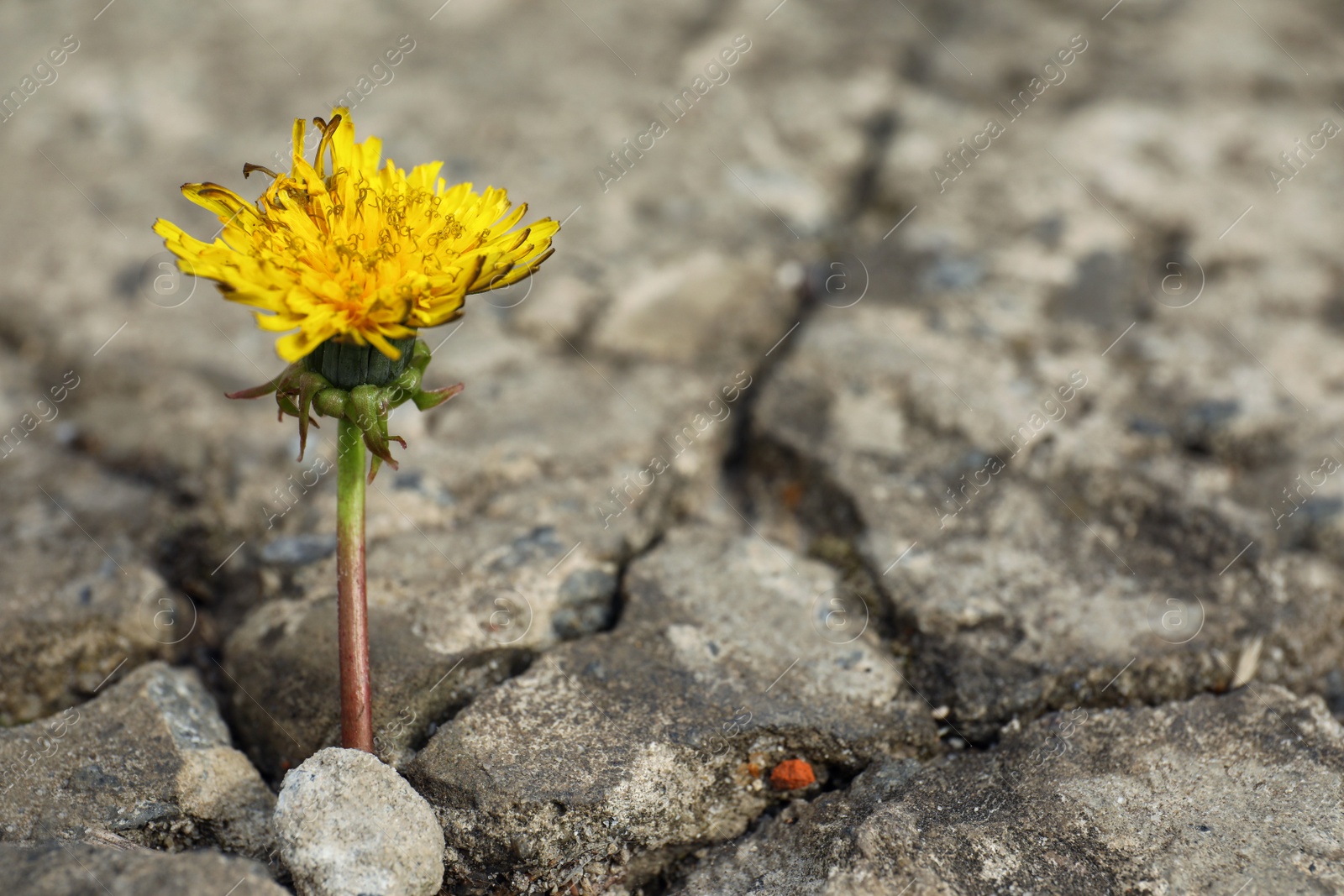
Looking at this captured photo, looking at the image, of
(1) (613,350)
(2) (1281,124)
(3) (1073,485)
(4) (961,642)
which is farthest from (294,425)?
(2) (1281,124)

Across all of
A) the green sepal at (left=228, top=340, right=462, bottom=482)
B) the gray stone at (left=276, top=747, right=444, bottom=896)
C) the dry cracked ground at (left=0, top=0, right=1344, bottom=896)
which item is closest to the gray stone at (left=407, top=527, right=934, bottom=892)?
the dry cracked ground at (left=0, top=0, right=1344, bottom=896)

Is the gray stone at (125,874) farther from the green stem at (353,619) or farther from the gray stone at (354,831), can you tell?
the green stem at (353,619)

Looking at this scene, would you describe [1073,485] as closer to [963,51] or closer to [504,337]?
[504,337]

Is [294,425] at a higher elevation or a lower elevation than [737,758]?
higher

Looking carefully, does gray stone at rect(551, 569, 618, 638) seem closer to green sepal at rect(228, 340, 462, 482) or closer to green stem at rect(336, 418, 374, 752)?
green stem at rect(336, 418, 374, 752)

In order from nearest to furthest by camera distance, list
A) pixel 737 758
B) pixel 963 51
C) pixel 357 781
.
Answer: pixel 357 781
pixel 737 758
pixel 963 51

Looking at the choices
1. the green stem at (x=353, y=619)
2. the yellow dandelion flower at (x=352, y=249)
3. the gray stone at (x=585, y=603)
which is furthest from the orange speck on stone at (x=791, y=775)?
the yellow dandelion flower at (x=352, y=249)

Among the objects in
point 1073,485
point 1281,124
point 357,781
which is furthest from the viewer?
point 1281,124
